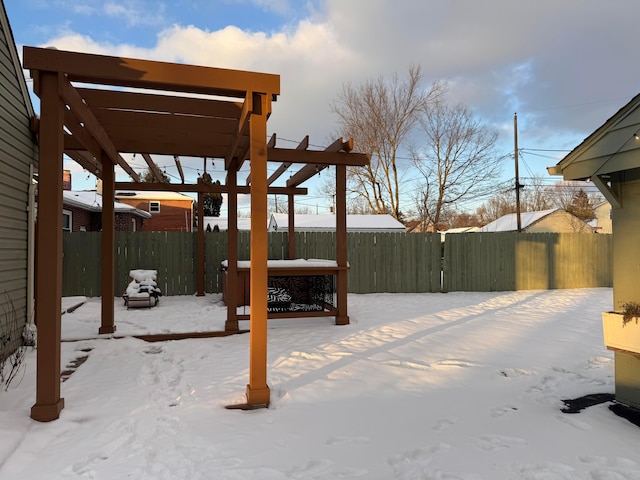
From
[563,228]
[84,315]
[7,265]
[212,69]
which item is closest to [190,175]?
[84,315]

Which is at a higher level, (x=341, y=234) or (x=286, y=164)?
(x=286, y=164)

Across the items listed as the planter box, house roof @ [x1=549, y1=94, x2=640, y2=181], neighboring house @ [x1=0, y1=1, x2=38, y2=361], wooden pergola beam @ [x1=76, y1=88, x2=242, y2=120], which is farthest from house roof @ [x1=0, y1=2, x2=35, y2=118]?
the planter box

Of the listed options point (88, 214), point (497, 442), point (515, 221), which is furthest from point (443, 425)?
point (515, 221)

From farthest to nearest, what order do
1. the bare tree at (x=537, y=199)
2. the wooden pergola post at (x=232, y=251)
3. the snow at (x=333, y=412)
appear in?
the bare tree at (x=537, y=199)
the wooden pergola post at (x=232, y=251)
the snow at (x=333, y=412)

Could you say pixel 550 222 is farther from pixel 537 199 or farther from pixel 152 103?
pixel 152 103

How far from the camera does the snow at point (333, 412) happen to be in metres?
2.40

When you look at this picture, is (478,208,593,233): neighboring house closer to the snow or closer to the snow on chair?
the snow

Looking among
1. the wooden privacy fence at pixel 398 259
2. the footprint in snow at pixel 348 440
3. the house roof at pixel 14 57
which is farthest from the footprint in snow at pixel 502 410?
the wooden privacy fence at pixel 398 259

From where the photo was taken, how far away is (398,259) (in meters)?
10.9

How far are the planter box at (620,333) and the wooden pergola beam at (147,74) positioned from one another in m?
3.32

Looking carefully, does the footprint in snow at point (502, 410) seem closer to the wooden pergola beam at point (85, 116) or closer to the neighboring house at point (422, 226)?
the wooden pergola beam at point (85, 116)

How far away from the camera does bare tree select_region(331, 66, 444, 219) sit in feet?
67.2

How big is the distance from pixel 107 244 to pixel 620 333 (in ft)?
19.3

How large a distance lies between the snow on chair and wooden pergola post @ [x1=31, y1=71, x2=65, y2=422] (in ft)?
17.6
